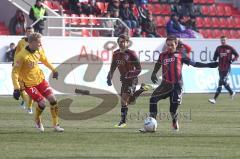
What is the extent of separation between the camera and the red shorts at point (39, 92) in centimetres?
1711

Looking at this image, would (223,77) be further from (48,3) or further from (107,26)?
(48,3)

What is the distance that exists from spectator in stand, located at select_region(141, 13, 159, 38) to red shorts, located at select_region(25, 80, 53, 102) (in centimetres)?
1983

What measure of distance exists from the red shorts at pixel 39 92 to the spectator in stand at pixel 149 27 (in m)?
19.8

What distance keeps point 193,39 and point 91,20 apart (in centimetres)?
459

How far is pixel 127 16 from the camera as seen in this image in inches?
1438

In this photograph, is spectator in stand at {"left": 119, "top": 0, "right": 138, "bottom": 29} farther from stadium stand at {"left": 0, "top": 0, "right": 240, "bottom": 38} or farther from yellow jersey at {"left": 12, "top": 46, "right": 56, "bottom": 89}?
yellow jersey at {"left": 12, "top": 46, "right": 56, "bottom": 89}

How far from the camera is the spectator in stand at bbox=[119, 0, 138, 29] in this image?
3641cm

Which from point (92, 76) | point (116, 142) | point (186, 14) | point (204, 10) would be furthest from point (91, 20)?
point (116, 142)

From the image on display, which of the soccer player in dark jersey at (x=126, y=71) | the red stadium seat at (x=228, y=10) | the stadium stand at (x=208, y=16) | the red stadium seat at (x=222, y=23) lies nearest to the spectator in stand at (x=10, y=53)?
the stadium stand at (x=208, y=16)

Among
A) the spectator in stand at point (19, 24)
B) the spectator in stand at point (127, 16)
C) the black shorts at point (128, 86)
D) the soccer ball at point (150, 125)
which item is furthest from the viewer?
the spectator in stand at point (127, 16)

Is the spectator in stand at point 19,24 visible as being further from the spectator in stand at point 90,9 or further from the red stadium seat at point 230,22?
the red stadium seat at point 230,22

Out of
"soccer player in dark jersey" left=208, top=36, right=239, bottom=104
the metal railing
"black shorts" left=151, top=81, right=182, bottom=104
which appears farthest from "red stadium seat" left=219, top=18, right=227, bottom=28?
"black shorts" left=151, top=81, right=182, bottom=104

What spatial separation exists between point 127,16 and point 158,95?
62.4 feet

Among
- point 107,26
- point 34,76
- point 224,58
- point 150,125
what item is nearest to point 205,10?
point 107,26
